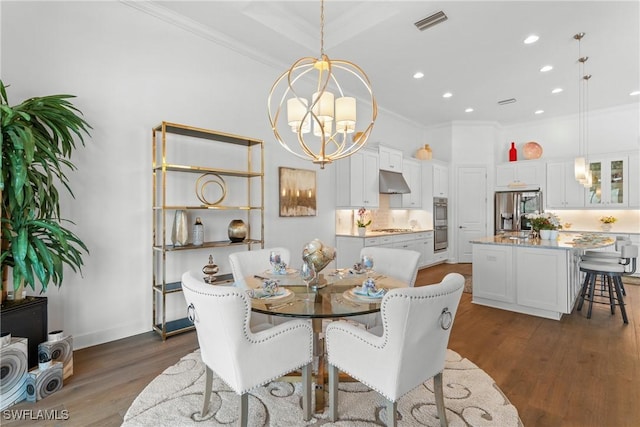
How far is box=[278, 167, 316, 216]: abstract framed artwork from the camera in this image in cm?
438

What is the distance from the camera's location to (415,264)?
2.54m

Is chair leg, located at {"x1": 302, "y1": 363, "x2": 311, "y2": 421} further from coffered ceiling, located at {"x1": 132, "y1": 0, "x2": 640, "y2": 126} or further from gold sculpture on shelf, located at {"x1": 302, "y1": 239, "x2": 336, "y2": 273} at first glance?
coffered ceiling, located at {"x1": 132, "y1": 0, "x2": 640, "y2": 126}

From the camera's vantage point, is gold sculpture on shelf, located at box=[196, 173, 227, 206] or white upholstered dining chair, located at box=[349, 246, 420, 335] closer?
white upholstered dining chair, located at box=[349, 246, 420, 335]

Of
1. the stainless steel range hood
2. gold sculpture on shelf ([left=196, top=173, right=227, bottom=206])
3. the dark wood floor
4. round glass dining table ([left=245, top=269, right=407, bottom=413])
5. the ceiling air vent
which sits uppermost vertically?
the ceiling air vent

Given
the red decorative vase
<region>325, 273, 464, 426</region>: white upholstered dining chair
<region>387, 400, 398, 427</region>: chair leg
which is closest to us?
<region>325, 273, 464, 426</region>: white upholstered dining chair

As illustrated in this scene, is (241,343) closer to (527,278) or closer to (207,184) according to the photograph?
(207,184)

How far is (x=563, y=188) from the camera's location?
637 centimetres

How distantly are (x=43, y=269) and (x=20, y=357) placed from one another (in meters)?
0.57

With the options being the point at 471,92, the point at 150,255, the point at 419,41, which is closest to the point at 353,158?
the point at 419,41

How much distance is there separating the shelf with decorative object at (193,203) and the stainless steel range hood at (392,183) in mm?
2461

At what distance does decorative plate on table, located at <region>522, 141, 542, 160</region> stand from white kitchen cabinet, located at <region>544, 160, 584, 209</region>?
1.44ft

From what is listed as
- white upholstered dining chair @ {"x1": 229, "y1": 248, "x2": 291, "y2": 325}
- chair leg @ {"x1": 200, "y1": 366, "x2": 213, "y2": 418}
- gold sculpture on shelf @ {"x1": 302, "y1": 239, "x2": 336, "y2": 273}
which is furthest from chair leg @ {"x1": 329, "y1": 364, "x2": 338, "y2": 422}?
white upholstered dining chair @ {"x1": 229, "y1": 248, "x2": 291, "y2": 325}

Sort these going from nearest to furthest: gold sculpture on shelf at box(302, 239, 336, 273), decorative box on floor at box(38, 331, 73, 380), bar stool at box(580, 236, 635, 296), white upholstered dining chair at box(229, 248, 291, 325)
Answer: gold sculpture on shelf at box(302, 239, 336, 273)
decorative box on floor at box(38, 331, 73, 380)
white upholstered dining chair at box(229, 248, 291, 325)
bar stool at box(580, 236, 635, 296)

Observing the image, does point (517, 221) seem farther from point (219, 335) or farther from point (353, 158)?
point (219, 335)
